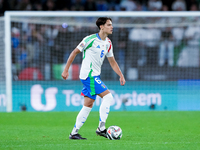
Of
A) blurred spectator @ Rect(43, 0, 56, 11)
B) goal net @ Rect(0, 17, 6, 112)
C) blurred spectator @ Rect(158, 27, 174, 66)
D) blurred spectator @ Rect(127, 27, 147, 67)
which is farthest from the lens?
blurred spectator @ Rect(43, 0, 56, 11)

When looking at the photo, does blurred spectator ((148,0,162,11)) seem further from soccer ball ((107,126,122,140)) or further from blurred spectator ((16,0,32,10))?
soccer ball ((107,126,122,140))

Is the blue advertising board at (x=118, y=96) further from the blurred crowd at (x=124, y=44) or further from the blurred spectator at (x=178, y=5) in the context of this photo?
the blurred spectator at (x=178, y=5)

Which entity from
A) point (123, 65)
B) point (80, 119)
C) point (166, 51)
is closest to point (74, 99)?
point (123, 65)

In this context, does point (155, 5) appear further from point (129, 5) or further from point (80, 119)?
point (80, 119)

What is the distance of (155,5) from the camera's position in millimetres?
17250

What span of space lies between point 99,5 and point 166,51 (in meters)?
5.31

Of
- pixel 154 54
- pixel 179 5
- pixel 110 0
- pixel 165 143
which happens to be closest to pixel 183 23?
pixel 154 54

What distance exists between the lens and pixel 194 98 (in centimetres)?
1252

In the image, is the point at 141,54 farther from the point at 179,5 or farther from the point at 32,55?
the point at 179,5

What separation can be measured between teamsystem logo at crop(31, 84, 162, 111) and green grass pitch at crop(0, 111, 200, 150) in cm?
144

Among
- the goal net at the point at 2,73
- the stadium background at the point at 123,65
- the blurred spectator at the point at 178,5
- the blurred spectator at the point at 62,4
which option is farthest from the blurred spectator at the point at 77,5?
the goal net at the point at 2,73

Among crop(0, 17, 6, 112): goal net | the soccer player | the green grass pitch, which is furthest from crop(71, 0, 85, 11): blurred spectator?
the soccer player

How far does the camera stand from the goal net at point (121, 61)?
40.7 ft

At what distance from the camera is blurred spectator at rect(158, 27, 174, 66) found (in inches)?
521
